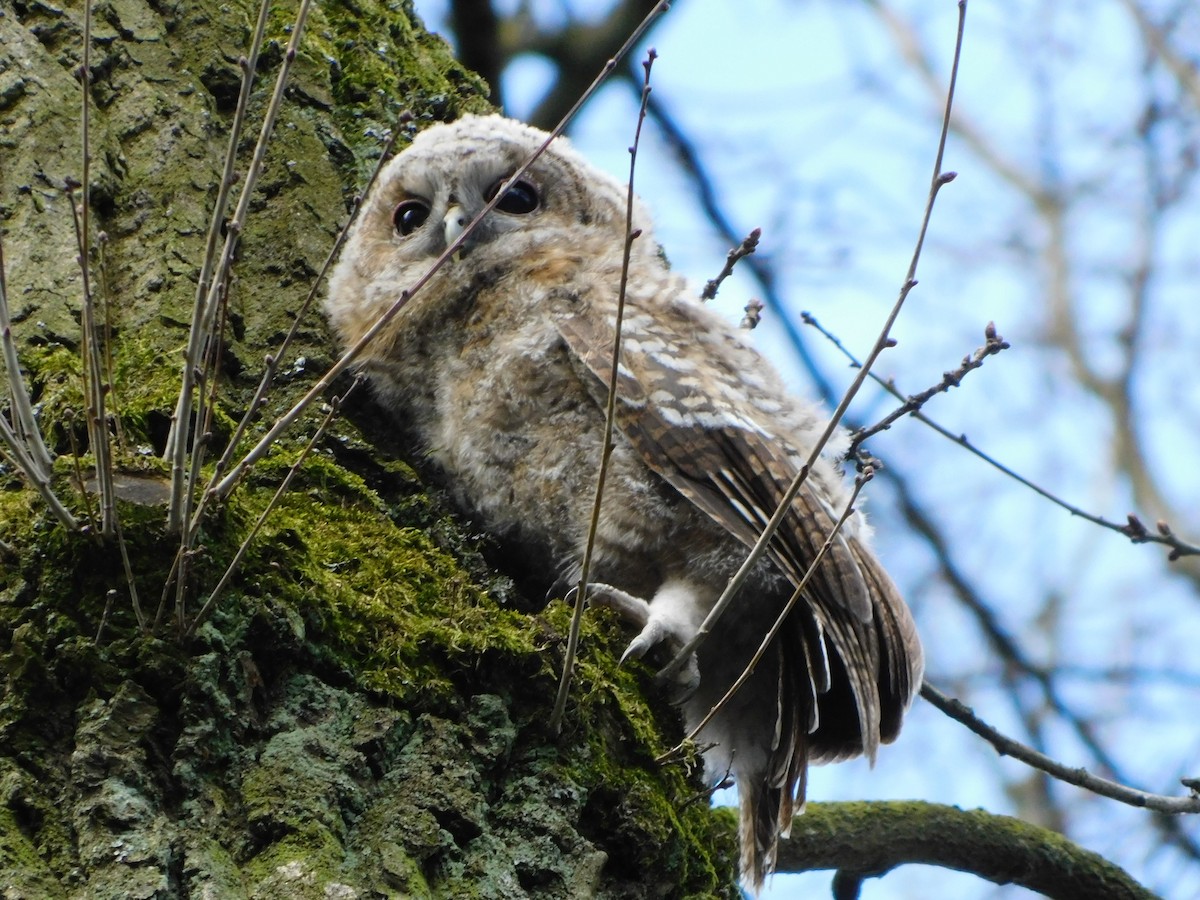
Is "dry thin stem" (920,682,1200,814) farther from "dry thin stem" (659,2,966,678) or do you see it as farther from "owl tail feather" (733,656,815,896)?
"dry thin stem" (659,2,966,678)

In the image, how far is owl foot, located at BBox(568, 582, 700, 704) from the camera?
2.42 metres

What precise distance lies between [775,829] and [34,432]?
5.73 feet

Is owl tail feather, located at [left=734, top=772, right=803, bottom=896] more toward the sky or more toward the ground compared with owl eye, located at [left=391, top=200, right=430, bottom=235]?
more toward the ground

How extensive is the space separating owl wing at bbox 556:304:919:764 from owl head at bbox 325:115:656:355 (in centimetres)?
49

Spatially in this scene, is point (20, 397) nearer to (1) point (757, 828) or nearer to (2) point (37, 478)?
(2) point (37, 478)

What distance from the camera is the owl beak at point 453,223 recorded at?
137 inches

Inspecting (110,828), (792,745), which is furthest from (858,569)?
(110,828)

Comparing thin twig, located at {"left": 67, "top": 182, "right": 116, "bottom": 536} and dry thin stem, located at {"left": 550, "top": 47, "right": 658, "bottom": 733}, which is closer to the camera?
thin twig, located at {"left": 67, "top": 182, "right": 116, "bottom": 536}

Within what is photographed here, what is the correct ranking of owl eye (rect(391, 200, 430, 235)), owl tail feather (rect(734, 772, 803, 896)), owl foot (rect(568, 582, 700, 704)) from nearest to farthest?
owl foot (rect(568, 582, 700, 704))
owl tail feather (rect(734, 772, 803, 896))
owl eye (rect(391, 200, 430, 235))

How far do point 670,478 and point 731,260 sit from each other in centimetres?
54

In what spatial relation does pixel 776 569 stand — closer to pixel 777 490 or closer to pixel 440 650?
pixel 777 490

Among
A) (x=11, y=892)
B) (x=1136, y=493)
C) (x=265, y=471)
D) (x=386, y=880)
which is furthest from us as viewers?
(x=1136, y=493)

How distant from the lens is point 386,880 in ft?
5.51

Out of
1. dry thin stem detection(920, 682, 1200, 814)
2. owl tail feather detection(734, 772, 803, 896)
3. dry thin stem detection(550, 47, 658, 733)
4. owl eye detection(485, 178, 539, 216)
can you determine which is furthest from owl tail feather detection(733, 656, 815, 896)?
owl eye detection(485, 178, 539, 216)
